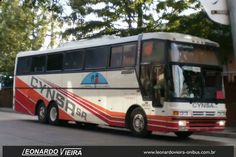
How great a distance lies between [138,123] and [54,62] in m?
6.30

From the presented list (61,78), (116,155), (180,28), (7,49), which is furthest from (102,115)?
(7,49)

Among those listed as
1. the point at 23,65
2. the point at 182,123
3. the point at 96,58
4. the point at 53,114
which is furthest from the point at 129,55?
the point at 23,65

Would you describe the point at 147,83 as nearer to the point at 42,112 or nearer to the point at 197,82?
the point at 197,82

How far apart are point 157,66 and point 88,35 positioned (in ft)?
42.5

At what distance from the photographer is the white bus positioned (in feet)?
48.7

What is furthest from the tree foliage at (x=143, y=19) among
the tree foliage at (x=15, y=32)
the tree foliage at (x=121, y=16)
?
the tree foliage at (x=15, y=32)

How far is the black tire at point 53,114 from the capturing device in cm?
2056

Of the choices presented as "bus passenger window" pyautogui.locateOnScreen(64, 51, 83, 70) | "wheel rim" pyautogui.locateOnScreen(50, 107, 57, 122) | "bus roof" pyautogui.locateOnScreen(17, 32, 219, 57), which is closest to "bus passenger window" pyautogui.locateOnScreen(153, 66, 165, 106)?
"bus roof" pyautogui.locateOnScreen(17, 32, 219, 57)

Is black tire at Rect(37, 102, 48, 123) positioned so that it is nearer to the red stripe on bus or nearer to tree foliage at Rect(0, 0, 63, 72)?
the red stripe on bus

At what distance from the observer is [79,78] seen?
18.9m

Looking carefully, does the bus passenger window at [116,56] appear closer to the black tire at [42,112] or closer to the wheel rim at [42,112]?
the black tire at [42,112]

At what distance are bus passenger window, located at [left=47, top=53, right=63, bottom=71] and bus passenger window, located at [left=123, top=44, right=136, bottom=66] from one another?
4569 millimetres

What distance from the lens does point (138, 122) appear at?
15.9 m

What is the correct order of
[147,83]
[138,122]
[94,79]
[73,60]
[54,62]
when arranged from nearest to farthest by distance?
[147,83] → [138,122] → [94,79] → [73,60] → [54,62]
